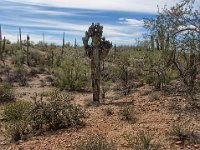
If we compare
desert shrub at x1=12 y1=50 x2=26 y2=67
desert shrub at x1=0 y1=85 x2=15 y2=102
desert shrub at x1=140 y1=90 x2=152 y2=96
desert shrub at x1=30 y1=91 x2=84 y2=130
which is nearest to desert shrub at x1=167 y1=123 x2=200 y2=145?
desert shrub at x1=30 y1=91 x2=84 y2=130

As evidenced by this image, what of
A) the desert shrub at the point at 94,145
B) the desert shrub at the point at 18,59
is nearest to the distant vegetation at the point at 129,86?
the desert shrub at the point at 94,145

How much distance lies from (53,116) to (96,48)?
557 cm

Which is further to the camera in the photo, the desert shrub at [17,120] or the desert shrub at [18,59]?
the desert shrub at [18,59]

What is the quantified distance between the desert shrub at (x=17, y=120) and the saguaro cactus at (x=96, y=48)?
4.28 metres

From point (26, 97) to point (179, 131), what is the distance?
1385 centimetres

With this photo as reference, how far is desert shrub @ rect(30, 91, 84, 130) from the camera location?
13.0 m

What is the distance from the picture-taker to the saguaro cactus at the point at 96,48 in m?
17.9

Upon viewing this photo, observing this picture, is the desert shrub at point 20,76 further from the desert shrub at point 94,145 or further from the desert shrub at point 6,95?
the desert shrub at point 94,145

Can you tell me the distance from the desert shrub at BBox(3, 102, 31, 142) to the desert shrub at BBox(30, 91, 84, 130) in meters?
0.30

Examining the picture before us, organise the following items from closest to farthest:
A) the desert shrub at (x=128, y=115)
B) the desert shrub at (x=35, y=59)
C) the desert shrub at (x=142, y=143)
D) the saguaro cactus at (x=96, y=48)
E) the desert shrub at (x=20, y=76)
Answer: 1. the desert shrub at (x=142, y=143)
2. the desert shrub at (x=128, y=115)
3. the saguaro cactus at (x=96, y=48)
4. the desert shrub at (x=20, y=76)
5. the desert shrub at (x=35, y=59)

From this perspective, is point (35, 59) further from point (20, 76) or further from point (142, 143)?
point (142, 143)

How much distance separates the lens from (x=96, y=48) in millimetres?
18000

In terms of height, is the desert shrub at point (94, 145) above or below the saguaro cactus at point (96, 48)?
below

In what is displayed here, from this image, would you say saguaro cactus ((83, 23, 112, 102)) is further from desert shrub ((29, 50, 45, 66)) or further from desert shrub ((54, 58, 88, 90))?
desert shrub ((29, 50, 45, 66))
